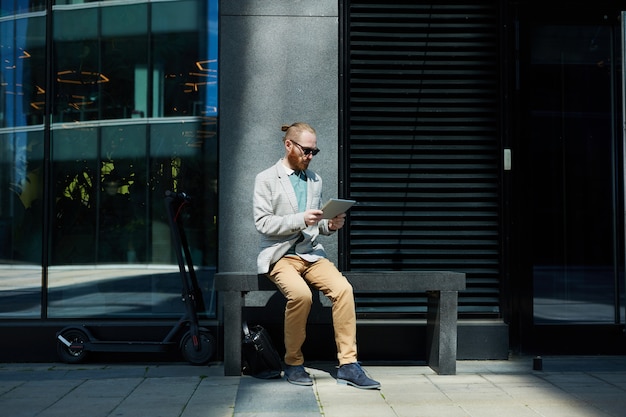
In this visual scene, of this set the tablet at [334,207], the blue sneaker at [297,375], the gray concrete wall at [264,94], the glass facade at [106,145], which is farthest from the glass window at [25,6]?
the blue sneaker at [297,375]

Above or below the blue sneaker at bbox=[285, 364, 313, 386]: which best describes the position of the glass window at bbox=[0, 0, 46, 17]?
above

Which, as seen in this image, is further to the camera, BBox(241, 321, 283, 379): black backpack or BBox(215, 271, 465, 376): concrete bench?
BBox(215, 271, 465, 376): concrete bench

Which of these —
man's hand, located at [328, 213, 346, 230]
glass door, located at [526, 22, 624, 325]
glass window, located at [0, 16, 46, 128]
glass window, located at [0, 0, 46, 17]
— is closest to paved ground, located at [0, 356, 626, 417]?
→ man's hand, located at [328, 213, 346, 230]

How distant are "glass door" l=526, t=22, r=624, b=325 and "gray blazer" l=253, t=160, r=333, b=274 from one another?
224 centimetres

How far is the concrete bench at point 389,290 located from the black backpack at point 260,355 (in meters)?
0.11

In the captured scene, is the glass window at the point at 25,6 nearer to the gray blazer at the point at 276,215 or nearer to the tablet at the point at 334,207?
the gray blazer at the point at 276,215

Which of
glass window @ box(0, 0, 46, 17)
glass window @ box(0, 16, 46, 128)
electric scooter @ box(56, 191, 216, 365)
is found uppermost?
glass window @ box(0, 0, 46, 17)

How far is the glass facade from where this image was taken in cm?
739

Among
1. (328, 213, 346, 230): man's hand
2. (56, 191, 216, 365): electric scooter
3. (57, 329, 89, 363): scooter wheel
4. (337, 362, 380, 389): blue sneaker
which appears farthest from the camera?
(57, 329, 89, 363): scooter wheel

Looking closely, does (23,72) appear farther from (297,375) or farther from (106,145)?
(297,375)

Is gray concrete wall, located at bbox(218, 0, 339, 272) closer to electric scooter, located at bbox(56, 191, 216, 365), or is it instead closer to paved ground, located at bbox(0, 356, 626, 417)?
electric scooter, located at bbox(56, 191, 216, 365)

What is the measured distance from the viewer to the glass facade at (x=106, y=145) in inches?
291

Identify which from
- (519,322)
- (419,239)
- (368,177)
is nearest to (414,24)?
(368,177)

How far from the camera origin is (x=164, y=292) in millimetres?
7363
